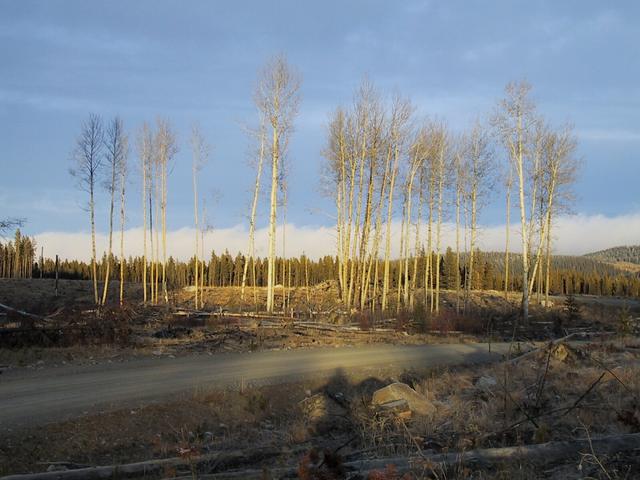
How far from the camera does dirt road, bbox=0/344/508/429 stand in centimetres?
893

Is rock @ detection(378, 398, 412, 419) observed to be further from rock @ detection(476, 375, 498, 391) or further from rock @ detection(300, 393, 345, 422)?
rock @ detection(476, 375, 498, 391)

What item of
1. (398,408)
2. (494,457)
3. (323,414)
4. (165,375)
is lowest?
(323,414)

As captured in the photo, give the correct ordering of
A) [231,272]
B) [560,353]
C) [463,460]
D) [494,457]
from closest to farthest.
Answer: [463,460], [494,457], [560,353], [231,272]

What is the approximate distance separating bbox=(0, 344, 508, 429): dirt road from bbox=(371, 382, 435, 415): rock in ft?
9.75

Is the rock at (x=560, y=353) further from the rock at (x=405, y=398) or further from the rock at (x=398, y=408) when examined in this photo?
the rock at (x=398, y=408)

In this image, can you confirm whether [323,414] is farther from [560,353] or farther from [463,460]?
[560,353]

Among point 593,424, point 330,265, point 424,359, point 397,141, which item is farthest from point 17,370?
point 330,265

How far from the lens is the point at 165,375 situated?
39.1 feet

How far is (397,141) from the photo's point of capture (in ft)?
101

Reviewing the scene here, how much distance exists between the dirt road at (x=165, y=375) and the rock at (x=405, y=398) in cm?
297

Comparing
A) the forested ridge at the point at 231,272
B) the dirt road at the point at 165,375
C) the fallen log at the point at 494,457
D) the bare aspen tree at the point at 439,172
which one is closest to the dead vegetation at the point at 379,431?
the fallen log at the point at 494,457

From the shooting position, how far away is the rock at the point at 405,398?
901 cm

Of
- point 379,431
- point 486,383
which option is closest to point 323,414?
point 379,431

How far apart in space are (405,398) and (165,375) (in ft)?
18.2
